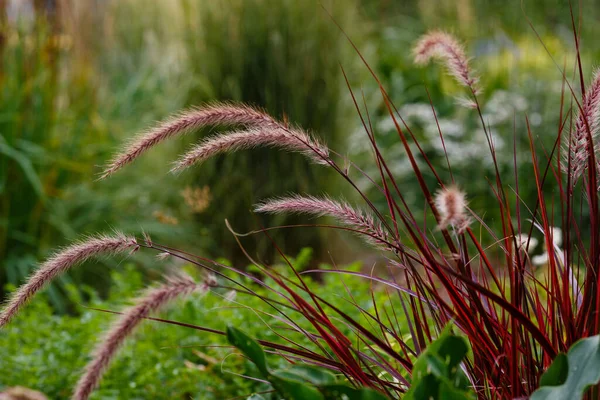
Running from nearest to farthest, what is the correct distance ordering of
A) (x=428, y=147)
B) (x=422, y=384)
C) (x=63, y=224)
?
(x=422, y=384), (x=63, y=224), (x=428, y=147)

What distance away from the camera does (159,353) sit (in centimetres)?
210

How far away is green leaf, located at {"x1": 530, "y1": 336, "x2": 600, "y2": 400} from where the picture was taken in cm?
93

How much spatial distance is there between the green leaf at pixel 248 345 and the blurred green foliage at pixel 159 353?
0.82m

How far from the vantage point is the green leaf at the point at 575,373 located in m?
0.93

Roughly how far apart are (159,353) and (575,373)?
139 cm

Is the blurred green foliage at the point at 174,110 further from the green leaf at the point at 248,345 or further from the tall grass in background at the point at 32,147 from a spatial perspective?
the green leaf at the point at 248,345

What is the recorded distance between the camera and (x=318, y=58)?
13.9 feet

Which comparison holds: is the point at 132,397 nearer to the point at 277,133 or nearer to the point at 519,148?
the point at 277,133

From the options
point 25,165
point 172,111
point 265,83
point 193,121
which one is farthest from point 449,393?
point 172,111

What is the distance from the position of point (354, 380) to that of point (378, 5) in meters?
11.2

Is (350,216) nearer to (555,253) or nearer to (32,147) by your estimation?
(555,253)

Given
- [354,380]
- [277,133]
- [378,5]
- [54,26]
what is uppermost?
[378,5]

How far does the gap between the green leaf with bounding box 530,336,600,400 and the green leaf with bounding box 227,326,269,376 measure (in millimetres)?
→ 368

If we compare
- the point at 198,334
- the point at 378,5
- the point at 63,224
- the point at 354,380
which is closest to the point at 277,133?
the point at 354,380
